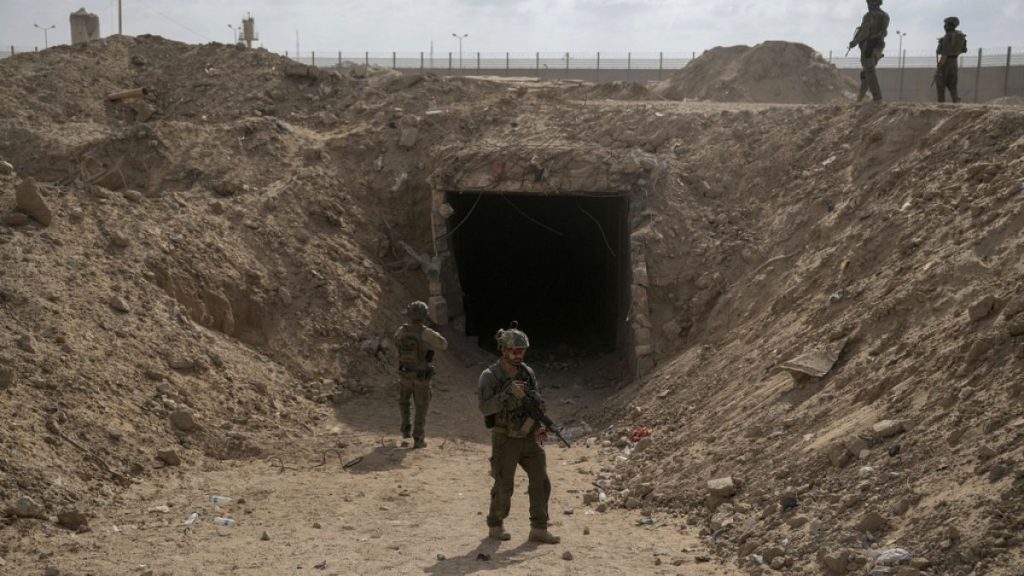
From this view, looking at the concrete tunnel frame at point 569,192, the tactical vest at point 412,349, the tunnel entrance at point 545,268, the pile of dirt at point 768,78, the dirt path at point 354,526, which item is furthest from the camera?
the pile of dirt at point 768,78

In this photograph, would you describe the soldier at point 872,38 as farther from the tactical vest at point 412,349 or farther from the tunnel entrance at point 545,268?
the tactical vest at point 412,349

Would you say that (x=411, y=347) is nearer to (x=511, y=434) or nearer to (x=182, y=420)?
(x=182, y=420)

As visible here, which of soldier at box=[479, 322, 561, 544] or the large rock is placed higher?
the large rock

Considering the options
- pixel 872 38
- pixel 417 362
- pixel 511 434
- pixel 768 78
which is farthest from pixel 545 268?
pixel 511 434

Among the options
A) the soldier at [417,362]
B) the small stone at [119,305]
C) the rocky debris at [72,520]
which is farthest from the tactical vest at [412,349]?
the rocky debris at [72,520]

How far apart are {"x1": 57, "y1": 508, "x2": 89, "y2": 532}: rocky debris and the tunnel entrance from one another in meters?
7.72

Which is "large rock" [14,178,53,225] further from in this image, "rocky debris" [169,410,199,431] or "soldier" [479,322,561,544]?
"soldier" [479,322,561,544]

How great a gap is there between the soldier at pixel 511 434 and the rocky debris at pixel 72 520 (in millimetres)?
3149


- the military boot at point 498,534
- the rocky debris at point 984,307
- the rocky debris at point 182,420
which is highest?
the rocky debris at point 984,307

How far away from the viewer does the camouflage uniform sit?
23.9 ft

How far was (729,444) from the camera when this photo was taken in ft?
28.4

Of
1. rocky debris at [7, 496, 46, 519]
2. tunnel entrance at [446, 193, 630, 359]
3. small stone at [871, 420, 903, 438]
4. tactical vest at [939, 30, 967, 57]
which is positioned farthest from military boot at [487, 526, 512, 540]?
tactical vest at [939, 30, 967, 57]

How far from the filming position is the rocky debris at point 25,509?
→ 7.55 meters

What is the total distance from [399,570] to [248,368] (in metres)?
5.00
